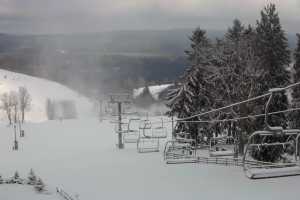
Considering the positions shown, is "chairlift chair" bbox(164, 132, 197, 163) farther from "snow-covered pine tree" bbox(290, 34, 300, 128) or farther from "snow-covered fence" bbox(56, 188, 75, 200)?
"snow-covered pine tree" bbox(290, 34, 300, 128)

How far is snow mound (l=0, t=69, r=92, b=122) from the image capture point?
109 metres

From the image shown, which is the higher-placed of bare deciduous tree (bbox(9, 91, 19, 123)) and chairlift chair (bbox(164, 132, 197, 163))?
bare deciduous tree (bbox(9, 91, 19, 123))

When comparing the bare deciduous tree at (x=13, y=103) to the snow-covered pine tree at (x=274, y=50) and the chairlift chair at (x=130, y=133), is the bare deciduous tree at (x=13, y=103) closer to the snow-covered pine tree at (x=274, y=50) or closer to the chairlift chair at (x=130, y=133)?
the chairlift chair at (x=130, y=133)

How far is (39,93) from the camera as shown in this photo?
129250 mm

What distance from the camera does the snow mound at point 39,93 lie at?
10937 cm

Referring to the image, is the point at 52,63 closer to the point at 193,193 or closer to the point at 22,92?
the point at 22,92

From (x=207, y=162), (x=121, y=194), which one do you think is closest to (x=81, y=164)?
(x=207, y=162)

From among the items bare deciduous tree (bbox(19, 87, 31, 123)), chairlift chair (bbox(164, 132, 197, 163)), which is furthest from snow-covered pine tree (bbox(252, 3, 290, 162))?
bare deciduous tree (bbox(19, 87, 31, 123))

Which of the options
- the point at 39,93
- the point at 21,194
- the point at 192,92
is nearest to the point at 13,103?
the point at 39,93

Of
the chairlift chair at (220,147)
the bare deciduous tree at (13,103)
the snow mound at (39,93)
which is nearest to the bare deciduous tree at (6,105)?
the bare deciduous tree at (13,103)

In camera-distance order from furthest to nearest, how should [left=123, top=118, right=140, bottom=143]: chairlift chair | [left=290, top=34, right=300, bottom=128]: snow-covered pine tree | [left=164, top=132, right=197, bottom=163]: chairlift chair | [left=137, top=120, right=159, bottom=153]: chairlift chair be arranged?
[left=290, top=34, right=300, bottom=128]: snow-covered pine tree
[left=123, top=118, right=140, bottom=143]: chairlift chair
[left=137, top=120, right=159, bottom=153]: chairlift chair
[left=164, top=132, right=197, bottom=163]: chairlift chair

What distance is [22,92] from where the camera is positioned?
4341 inches

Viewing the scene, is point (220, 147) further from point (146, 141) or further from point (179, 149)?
point (146, 141)

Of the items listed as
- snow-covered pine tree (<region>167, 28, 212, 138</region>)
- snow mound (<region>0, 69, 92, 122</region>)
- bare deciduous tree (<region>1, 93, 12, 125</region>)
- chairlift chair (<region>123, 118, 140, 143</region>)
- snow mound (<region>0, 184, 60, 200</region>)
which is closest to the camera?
snow mound (<region>0, 184, 60, 200</region>)
